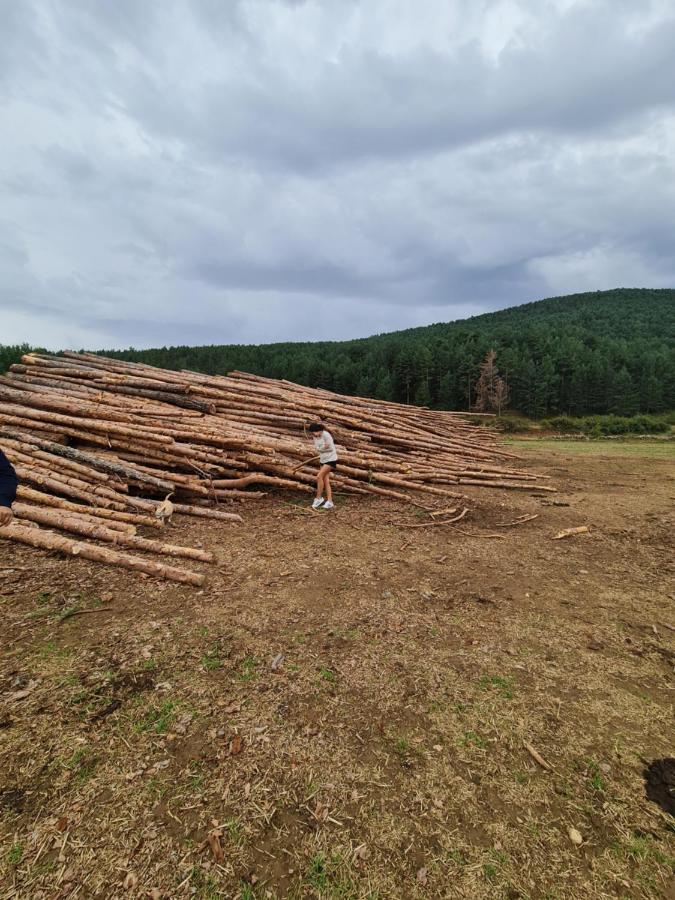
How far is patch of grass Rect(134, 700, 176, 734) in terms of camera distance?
251 centimetres

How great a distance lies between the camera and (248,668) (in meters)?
3.13

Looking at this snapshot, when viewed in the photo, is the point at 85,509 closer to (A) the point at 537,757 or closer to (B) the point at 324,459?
(B) the point at 324,459

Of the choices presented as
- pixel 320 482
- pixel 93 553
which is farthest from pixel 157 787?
pixel 320 482

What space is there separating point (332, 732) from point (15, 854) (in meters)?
1.66

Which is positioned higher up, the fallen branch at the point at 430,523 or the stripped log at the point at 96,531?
the stripped log at the point at 96,531

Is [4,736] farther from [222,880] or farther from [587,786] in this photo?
[587,786]

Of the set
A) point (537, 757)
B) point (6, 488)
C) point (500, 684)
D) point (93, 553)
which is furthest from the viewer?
point (93, 553)

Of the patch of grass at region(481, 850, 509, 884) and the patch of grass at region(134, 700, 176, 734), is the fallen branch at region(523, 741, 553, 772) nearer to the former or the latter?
the patch of grass at region(481, 850, 509, 884)

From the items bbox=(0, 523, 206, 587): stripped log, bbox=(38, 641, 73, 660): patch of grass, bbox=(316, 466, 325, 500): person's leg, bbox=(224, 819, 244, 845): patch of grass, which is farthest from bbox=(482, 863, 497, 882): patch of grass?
bbox=(316, 466, 325, 500): person's leg

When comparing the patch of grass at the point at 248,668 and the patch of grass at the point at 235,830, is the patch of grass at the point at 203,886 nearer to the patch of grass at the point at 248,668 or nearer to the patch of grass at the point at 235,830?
the patch of grass at the point at 235,830

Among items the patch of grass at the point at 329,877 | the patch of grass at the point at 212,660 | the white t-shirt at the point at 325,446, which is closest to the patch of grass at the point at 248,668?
the patch of grass at the point at 212,660

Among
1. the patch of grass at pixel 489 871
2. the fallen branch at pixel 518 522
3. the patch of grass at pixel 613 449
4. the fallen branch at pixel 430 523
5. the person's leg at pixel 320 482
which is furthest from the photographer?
the patch of grass at pixel 613 449

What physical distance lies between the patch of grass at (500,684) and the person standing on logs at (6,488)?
378 cm

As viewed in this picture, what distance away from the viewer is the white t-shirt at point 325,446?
7613mm
